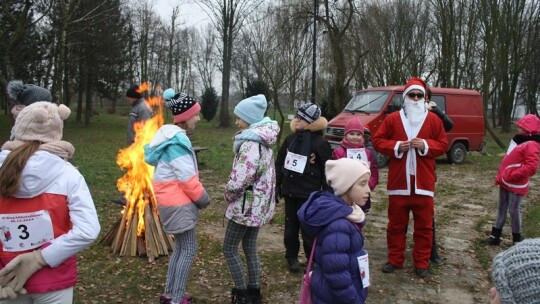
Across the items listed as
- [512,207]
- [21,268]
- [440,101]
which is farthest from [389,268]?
[440,101]

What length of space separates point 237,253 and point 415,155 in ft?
7.06

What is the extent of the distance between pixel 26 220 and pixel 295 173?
9.48 ft

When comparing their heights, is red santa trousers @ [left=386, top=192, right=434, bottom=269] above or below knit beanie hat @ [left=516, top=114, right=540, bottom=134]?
below

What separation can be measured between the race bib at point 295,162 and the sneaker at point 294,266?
1.08 metres

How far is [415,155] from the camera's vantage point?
4.73 metres

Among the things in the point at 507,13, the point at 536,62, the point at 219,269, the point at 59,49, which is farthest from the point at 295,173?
the point at 536,62

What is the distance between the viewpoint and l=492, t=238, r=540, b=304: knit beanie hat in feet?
4.08

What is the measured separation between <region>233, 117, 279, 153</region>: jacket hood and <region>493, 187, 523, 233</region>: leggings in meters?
3.72

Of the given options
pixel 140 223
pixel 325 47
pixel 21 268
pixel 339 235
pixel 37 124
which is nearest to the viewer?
pixel 21 268

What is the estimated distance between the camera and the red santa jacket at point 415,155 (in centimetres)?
468

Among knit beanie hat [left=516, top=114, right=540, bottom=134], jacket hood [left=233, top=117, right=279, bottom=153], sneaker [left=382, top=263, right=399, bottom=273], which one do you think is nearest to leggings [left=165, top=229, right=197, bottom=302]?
jacket hood [left=233, top=117, right=279, bottom=153]

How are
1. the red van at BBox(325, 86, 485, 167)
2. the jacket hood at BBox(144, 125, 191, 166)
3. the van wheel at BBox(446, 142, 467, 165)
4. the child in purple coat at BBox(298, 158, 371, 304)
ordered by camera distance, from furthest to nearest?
the van wheel at BBox(446, 142, 467, 165)
the red van at BBox(325, 86, 485, 167)
the jacket hood at BBox(144, 125, 191, 166)
the child in purple coat at BBox(298, 158, 371, 304)

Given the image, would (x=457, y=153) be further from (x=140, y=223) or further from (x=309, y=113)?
(x=140, y=223)

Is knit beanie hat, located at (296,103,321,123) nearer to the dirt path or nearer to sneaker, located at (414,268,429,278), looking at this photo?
the dirt path
